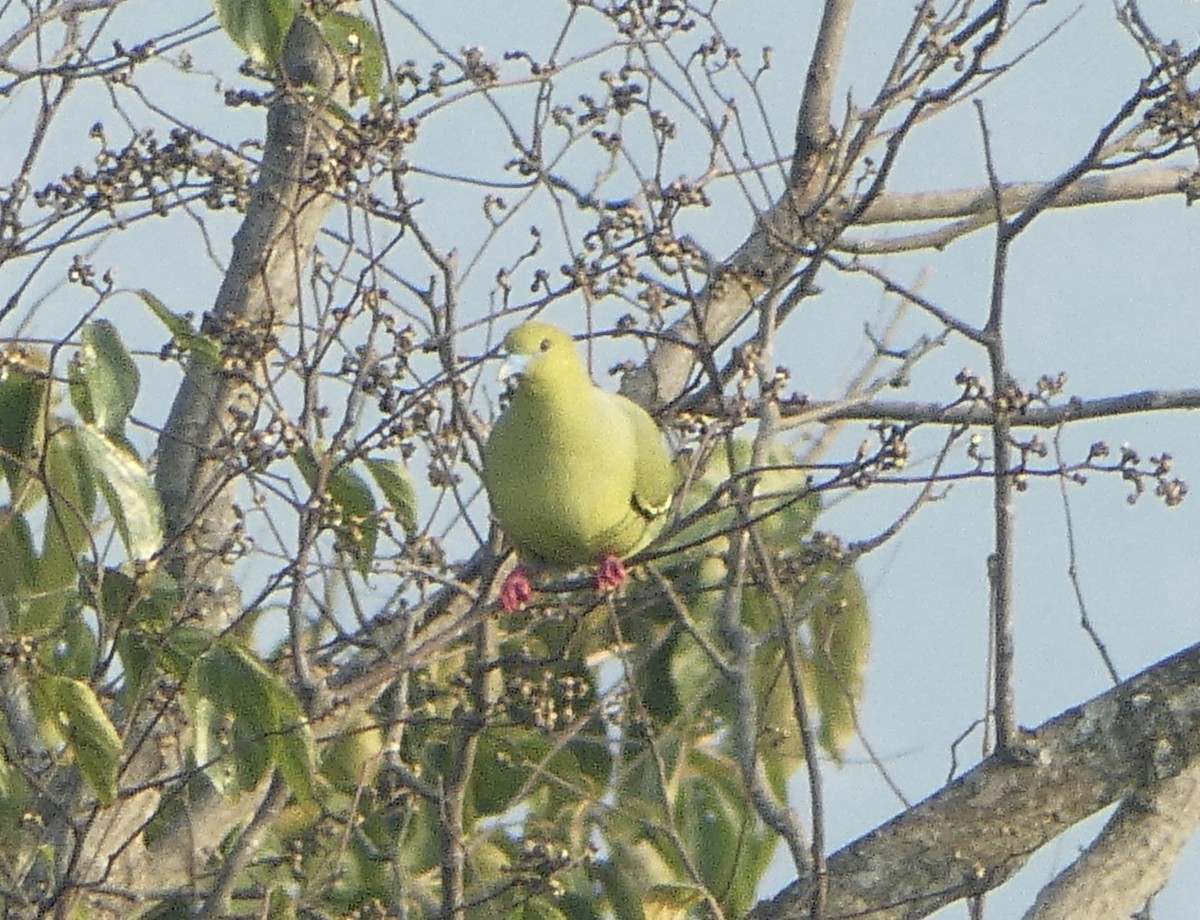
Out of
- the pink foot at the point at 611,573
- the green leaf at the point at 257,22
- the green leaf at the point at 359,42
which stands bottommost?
the pink foot at the point at 611,573

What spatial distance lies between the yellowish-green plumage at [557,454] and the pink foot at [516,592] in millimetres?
72

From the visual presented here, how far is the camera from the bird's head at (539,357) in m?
3.08

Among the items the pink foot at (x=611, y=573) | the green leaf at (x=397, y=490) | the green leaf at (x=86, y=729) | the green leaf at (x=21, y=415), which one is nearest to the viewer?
the green leaf at (x=86, y=729)

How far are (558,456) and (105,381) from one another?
0.85 metres

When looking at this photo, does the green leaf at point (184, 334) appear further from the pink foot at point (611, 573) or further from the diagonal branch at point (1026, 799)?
the diagonal branch at point (1026, 799)

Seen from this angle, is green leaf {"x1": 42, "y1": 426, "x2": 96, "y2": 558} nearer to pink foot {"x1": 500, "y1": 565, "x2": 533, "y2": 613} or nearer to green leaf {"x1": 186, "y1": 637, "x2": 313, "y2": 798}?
green leaf {"x1": 186, "y1": 637, "x2": 313, "y2": 798}

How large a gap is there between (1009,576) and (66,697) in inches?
57.6

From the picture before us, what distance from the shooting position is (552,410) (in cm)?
Answer: 315

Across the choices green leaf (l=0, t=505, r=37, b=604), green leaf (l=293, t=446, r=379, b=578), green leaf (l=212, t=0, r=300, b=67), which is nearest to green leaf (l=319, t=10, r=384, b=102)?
green leaf (l=212, t=0, r=300, b=67)

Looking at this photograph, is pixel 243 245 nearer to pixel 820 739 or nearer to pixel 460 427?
pixel 460 427

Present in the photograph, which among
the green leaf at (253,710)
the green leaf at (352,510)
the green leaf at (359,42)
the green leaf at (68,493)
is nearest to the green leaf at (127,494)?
the green leaf at (68,493)

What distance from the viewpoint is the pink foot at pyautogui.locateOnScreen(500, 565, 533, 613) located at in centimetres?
290

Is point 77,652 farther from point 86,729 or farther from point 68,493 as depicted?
point 86,729

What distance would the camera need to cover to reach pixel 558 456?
3.14m
